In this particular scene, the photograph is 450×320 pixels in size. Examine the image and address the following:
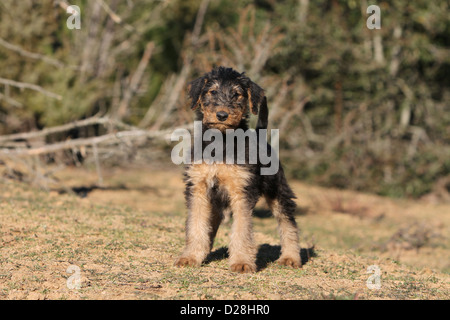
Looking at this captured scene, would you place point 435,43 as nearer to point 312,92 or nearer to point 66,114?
point 312,92

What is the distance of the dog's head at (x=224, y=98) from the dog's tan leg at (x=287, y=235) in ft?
3.72

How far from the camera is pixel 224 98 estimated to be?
6.00m

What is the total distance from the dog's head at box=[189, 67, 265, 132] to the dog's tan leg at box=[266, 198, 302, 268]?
1.13 meters

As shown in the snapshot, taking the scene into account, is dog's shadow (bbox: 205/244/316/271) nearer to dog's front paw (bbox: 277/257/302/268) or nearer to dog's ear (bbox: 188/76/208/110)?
dog's front paw (bbox: 277/257/302/268)

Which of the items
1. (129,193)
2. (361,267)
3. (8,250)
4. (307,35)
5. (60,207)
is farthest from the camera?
(307,35)

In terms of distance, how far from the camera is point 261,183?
6438 millimetres

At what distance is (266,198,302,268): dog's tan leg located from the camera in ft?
21.4

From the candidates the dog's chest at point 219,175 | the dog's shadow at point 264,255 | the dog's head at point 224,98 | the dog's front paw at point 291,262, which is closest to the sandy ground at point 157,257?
the dog's shadow at point 264,255

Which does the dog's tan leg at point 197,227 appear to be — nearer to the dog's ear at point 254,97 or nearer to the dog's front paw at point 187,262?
the dog's front paw at point 187,262

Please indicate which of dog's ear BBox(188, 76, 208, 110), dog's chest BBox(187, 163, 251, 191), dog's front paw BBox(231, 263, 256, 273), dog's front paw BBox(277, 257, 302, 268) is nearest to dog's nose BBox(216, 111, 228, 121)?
dog's chest BBox(187, 163, 251, 191)

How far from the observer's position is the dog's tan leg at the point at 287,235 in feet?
21.4

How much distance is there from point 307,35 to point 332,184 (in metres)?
4.50

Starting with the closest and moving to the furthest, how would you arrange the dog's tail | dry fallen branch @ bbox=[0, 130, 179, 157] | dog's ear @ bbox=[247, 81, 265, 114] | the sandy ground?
the sandy ground
dog's ear @ bbox=[247, 81, 265, 114]
the dog's tail
dry fallen branch @ bbox=[0, 130, 179, 157]
